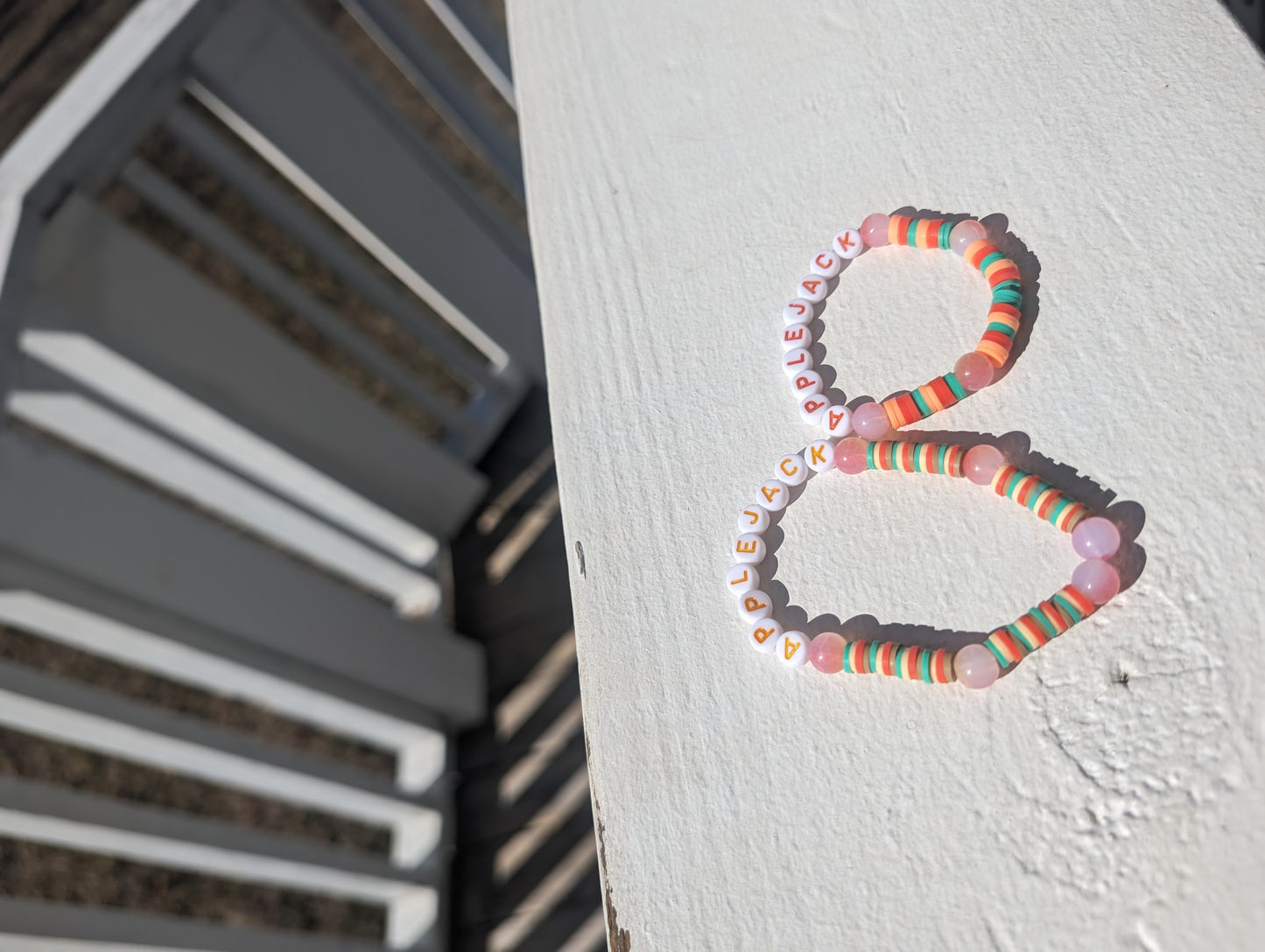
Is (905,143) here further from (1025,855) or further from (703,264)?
(1025,855)

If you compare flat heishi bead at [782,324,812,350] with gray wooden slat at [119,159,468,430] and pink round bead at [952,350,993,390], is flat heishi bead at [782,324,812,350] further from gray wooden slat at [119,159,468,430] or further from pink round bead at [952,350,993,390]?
gray wooden slat at [119,159,468,430]

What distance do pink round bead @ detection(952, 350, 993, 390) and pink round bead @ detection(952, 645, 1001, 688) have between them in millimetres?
143

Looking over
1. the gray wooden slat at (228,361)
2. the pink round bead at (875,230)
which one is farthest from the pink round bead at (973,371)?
the gray wooden slat at (228,361)

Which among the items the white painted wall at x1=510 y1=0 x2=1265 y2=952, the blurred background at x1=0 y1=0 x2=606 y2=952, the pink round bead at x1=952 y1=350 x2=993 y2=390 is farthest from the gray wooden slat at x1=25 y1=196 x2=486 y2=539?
the pink round bead at x1=952 y1=350 x2=993 y2=390

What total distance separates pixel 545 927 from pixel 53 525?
91 cm

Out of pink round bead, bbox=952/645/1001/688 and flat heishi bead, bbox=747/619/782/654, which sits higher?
flat heishi bead, bbox=747/619/782/654

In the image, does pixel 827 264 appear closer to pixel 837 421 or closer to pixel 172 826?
pixel 837 421

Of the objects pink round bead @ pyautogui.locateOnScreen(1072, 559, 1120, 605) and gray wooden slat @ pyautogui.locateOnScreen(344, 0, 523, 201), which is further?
gray wooden slat @ pyautogui.locateOnScreen(344, 0, 523, 201)

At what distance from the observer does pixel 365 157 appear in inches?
50.9

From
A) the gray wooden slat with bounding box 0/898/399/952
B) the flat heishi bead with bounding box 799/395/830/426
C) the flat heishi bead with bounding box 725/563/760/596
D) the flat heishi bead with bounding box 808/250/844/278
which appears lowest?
the gray wooden slat with bounding box 0/898/399/952

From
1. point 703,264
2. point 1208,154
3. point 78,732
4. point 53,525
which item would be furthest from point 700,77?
point 78,732

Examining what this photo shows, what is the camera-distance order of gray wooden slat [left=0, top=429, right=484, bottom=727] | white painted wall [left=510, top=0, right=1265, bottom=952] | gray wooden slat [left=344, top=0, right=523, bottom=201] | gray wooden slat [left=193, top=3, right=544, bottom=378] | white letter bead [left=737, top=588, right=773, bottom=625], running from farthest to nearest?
gray wooden slat [left=344, top=0, right=523, bottom=201], gray wooden slat [left=193, top=3, right=544, bottom=378], gray wooden slat [left=0, top=429, right=484, bottom=727], white letter bead [left=737, top=588, right=773, bottom=625], white painted wall [left=510, top=0, right=1265, bottom=952]

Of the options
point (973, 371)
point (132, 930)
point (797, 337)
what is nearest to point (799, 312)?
point (797, 337)

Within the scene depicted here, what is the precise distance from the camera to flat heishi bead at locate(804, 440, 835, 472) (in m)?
0.55
